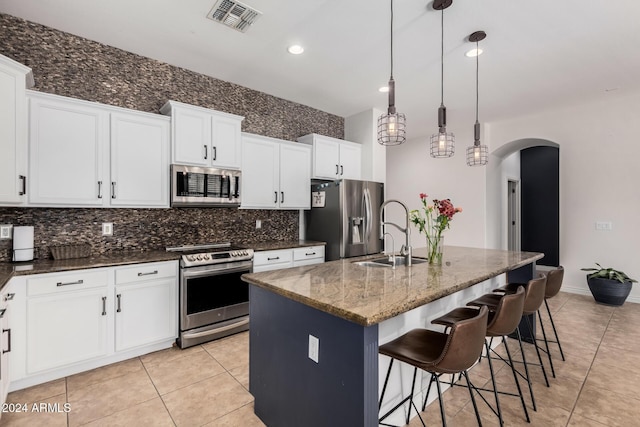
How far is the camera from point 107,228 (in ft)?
10.1

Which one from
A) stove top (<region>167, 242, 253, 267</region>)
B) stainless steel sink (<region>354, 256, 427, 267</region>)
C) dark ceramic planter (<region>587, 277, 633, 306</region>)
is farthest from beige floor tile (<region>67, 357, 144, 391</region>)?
dark ceramic planter (<region>587, 277, 633, 306</region>)

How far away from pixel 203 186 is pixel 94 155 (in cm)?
97

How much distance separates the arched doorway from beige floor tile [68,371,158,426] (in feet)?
19.4

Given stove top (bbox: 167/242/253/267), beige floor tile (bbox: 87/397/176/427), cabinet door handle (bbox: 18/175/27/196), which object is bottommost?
beige floor tile (bbox: 87/397/176/427)

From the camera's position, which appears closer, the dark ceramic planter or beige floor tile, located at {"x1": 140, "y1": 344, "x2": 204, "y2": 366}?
beige floor tile, located at {"x1": 140, "y1": 344, "x2": 204, "y2": 366}

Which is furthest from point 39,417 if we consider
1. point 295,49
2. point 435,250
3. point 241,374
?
point 295,49

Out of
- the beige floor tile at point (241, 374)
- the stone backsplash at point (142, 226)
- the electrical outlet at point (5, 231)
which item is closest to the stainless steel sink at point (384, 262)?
the beige floor tile at point (241, 374)

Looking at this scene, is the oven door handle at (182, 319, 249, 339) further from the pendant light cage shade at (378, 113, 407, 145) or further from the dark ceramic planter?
the dark ceramic planter

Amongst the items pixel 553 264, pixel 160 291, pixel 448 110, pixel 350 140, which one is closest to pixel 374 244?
pixel 350 140

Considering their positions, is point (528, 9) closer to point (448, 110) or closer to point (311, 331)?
point (448, 110)

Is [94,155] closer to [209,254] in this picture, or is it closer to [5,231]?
[5,231]

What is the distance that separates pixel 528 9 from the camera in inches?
97.9

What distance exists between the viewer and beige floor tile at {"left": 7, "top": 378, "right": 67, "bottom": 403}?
2199mm

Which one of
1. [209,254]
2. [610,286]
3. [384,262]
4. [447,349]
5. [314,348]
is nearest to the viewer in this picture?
[447,349]
